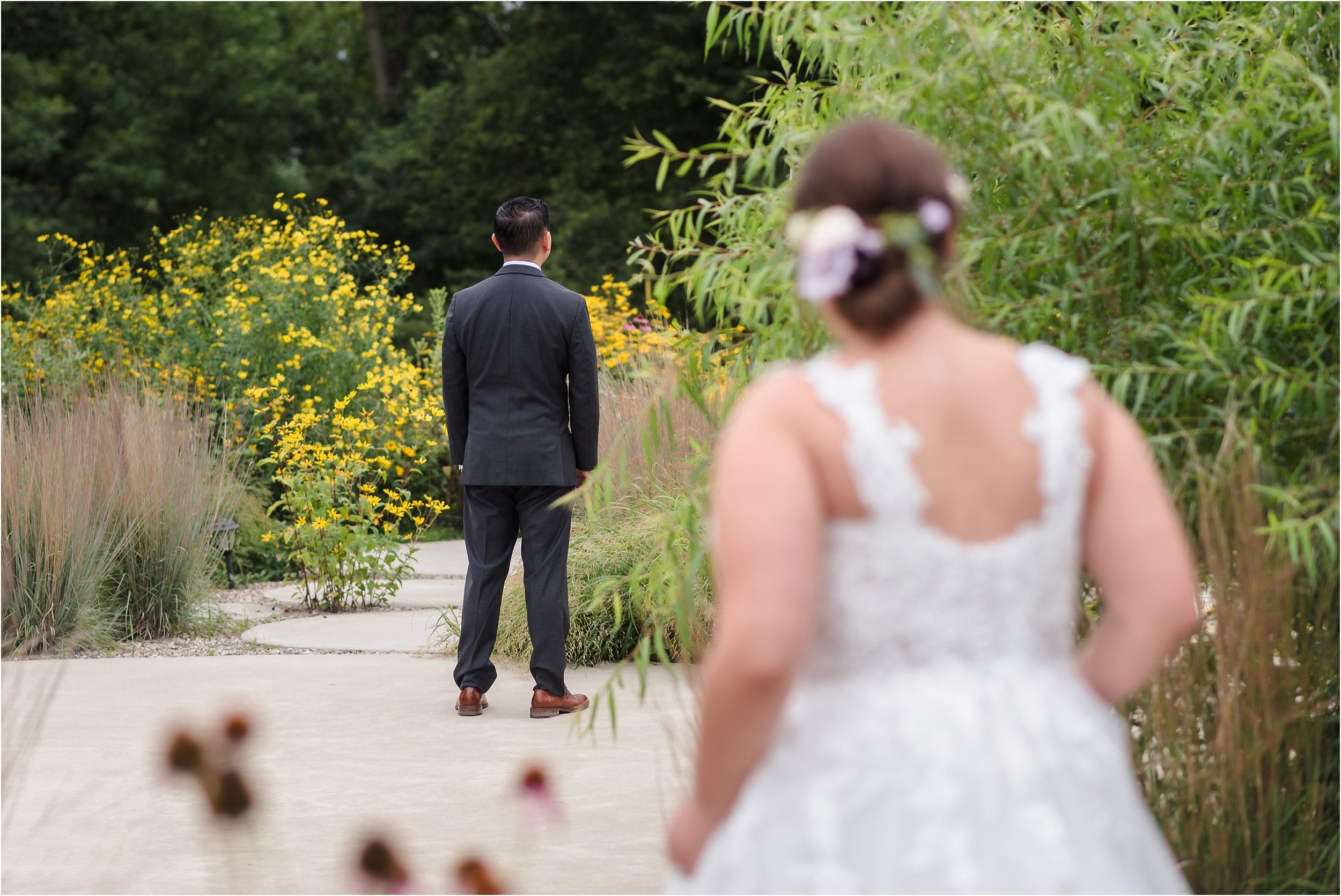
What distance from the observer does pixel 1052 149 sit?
8.64 ft

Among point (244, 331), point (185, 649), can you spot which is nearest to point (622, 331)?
point (244, 331)

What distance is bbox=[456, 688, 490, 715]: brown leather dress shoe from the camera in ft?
16.3

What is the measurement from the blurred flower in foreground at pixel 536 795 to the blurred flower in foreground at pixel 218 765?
1.53ft

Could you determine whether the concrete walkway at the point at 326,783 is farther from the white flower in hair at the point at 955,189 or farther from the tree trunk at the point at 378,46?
the tree trunk at the point at 378,46

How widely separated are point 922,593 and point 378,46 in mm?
28015

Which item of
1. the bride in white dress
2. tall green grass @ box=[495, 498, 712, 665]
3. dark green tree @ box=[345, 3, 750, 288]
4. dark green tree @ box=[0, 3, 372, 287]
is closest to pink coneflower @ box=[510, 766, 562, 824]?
the bride in white dress

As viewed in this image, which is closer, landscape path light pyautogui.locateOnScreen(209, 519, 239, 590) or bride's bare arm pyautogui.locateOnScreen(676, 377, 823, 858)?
bride's bare arm pyautogui.locateOnScreen(676, 377, 823, 858)

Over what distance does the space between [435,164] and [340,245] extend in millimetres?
12424

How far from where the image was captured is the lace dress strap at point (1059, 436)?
1.52 m

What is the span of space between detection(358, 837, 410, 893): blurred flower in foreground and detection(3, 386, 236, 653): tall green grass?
4688 millimetres

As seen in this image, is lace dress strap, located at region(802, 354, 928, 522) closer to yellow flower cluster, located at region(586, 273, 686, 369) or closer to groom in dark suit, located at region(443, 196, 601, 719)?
groom in dark suit, located at region(443, 196, 601, 719)

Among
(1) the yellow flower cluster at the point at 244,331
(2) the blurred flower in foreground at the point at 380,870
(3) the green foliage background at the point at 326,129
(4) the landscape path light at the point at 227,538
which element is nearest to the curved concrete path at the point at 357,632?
(4) the landscape path light at the point at 227,538

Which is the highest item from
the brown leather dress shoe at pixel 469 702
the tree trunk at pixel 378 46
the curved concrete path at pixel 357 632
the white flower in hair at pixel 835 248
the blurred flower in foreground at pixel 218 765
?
the tree trunk at pixel 378 46

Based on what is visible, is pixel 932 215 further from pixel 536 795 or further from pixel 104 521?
pixel 104 521
